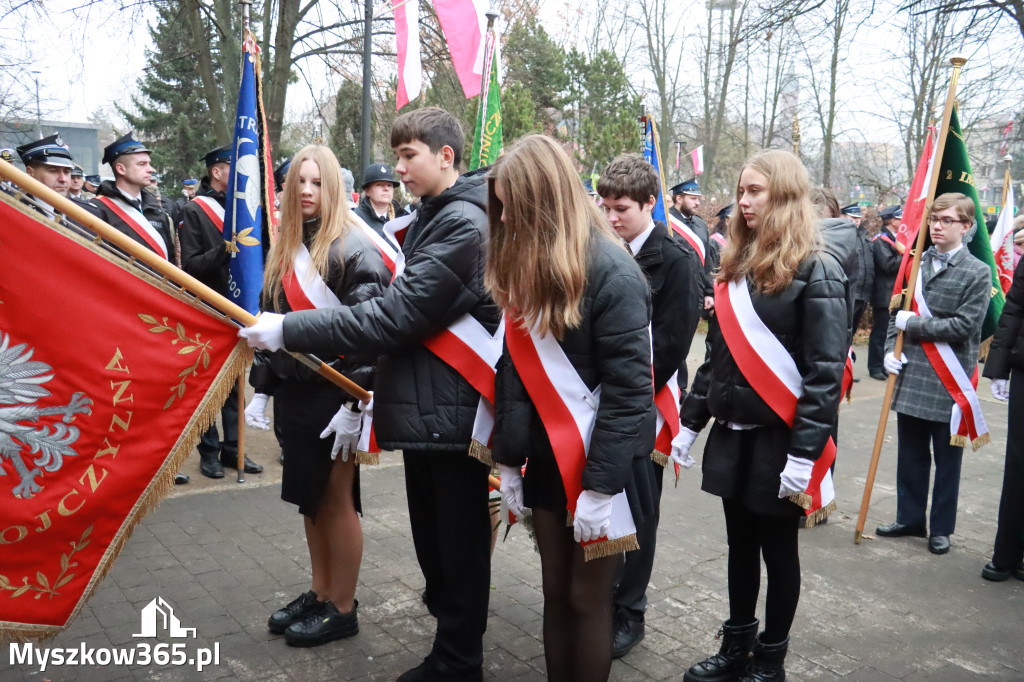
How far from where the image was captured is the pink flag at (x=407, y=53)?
7605mm

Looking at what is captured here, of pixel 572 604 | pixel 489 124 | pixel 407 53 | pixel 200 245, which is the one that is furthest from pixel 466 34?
pixel 572 604

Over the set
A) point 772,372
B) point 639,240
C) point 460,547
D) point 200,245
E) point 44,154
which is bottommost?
point 460,547

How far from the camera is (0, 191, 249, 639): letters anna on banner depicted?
8.72 feet

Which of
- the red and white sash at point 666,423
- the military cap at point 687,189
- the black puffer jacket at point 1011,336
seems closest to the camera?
the red and white sash at point 666,423

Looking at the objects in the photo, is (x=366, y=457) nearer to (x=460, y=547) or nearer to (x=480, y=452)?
(x=460, y=547)

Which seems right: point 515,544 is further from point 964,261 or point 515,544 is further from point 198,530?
point 964,261

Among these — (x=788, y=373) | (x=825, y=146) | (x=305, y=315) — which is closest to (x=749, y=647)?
(x=788, y=373)

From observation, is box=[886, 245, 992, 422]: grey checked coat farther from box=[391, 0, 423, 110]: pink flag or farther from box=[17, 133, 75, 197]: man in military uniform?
box=[17, 133, 75, 197]: man in military uniform

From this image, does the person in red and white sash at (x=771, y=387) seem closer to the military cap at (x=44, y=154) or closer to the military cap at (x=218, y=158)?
the military cap at (x=218, y=158)

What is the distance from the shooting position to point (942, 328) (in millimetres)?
5051

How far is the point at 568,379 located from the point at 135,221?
417cm

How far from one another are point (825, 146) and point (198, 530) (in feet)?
84.4

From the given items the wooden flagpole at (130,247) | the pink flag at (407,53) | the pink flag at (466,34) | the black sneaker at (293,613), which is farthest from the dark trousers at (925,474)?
the pink flag at (407,53)

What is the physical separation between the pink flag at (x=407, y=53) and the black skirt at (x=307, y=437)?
4373 mm
